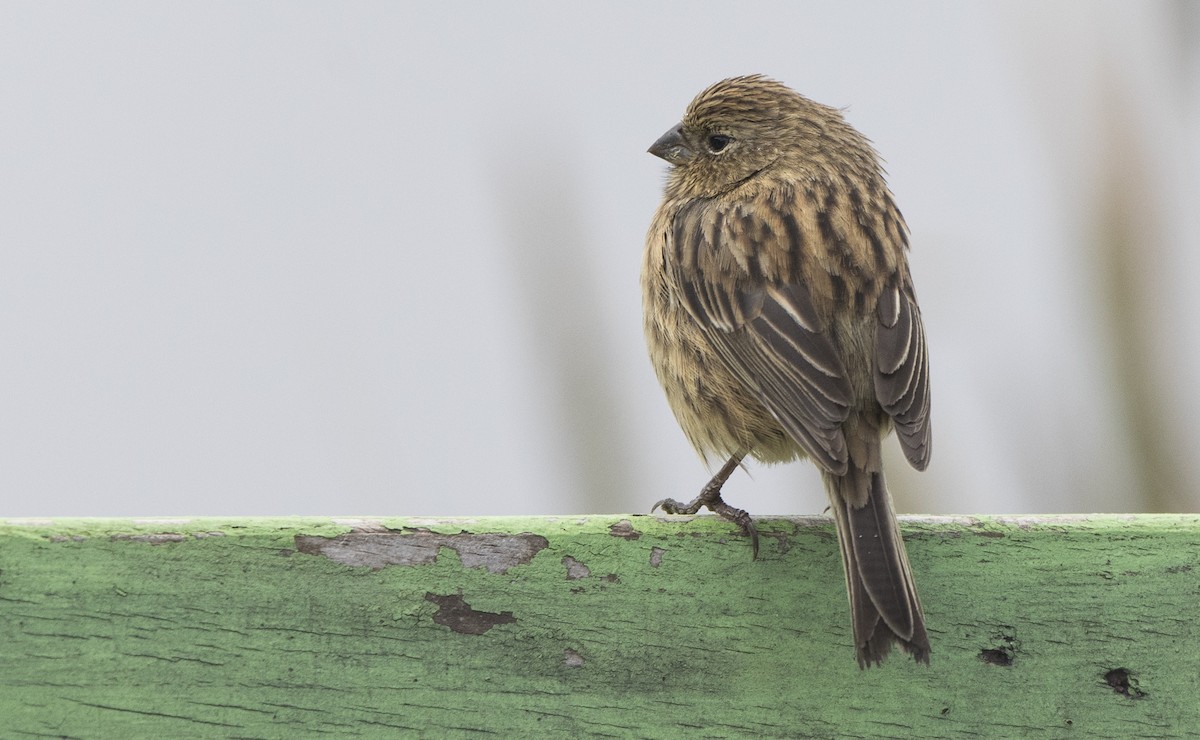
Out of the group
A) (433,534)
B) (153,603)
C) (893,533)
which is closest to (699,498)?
(893,533)

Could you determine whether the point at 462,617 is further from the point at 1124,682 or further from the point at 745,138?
the point at 745,138

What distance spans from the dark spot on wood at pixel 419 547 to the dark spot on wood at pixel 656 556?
184 mm

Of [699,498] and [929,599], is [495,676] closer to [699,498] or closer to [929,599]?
[929,599]

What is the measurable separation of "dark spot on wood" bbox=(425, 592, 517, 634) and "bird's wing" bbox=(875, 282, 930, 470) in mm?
1040

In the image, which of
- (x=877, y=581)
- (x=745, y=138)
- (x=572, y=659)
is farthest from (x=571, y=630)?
(x=745, y=138)

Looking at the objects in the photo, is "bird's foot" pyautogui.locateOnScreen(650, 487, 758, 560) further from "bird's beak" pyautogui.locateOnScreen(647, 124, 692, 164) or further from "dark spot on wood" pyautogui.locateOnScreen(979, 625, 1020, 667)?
"bird's beak" pyautogui.locateOnScreen(647, 124, 692, 164)

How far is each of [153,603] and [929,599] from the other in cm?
131

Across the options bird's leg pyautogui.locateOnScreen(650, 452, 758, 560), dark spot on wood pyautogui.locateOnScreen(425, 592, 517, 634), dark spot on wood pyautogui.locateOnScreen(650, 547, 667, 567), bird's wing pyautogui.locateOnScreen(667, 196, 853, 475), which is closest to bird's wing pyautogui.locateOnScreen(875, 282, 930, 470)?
bird's wing pyautogui.locateOnScreen(667, 196, 853, 475)

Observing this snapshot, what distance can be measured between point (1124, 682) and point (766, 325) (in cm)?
118

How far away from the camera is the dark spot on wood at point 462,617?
2.14 meters

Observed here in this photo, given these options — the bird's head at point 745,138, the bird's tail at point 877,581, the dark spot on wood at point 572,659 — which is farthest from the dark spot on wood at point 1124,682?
the bird's head at point 745,138

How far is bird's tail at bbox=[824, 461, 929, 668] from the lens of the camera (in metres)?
2.08

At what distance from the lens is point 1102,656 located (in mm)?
2240

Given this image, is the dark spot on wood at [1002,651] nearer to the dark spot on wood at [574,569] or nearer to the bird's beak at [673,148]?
the dark spot on wood at [574,569]
